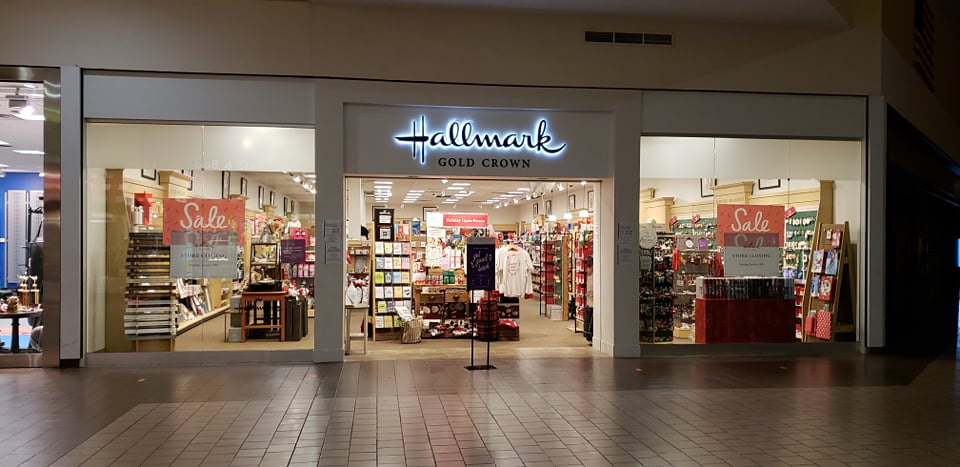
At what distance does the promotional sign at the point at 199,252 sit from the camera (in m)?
8.32

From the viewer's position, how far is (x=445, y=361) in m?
8.52

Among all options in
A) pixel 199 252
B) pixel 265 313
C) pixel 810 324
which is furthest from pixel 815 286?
pixel 199 252

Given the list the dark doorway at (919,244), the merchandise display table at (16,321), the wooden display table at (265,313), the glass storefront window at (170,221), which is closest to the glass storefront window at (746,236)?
the dark doorway at (919,244)

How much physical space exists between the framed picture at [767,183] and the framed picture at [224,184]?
287 inches

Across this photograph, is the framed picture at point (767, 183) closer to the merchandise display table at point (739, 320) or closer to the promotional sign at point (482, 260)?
the merchandise display table at point (739, 320)

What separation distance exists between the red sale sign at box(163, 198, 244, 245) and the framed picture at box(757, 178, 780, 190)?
7269mm

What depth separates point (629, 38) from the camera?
28.6ft

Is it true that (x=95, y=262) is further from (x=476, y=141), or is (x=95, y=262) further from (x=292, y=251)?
(x=476, y=141)

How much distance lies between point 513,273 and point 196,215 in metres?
5.95

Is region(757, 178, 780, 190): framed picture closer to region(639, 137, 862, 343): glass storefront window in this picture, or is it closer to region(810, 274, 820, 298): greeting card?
region(639, 137, 862, 343): glass storefront window

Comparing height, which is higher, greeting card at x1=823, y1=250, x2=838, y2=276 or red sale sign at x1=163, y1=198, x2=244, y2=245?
red sale sign at x1=163, y1=198, x2=244, y2=245

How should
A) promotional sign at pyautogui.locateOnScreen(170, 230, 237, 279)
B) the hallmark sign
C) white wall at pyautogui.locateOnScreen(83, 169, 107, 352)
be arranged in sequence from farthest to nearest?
the hallmark sign, promotional sign at pyautogui.locateOnScreen(170, 230, 237, 279), white wall at pyautogui.locateOnScreen(83, 169, 107, 352)

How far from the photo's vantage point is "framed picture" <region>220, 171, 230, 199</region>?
8.38m

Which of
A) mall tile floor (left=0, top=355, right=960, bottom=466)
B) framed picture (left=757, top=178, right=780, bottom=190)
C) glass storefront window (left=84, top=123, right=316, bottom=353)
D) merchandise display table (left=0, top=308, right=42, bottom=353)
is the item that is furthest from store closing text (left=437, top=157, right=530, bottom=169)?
merchandise display table (left=0, top=308, right=42, bottom=353)
